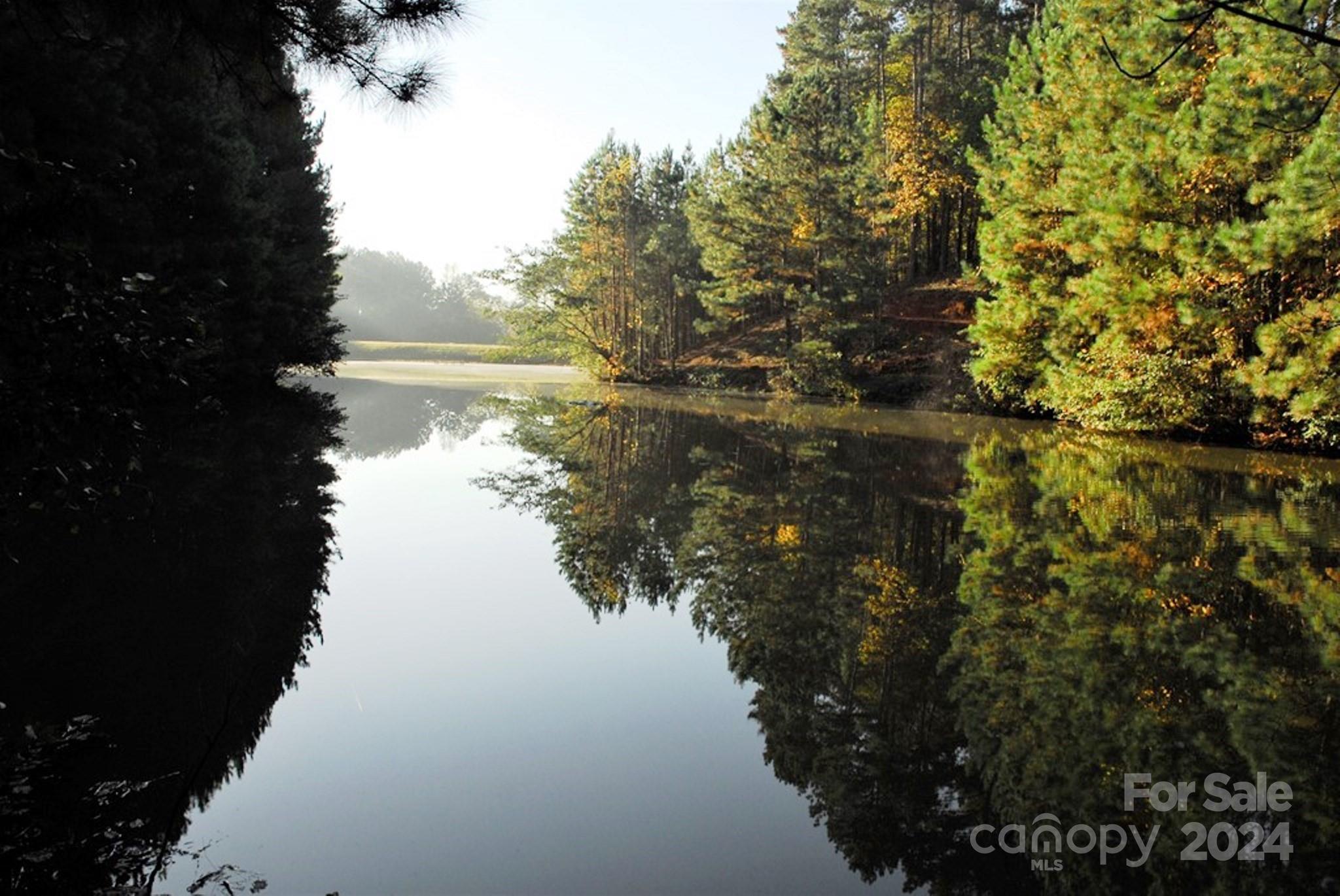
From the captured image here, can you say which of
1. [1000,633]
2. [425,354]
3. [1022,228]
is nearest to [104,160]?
[1000,633]

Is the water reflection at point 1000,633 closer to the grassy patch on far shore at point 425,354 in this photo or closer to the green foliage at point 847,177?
the green foliage at point 847,177

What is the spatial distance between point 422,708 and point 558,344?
3989cm

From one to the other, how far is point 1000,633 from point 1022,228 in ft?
59.1

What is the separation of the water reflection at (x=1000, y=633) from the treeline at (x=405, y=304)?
9139 centimetres

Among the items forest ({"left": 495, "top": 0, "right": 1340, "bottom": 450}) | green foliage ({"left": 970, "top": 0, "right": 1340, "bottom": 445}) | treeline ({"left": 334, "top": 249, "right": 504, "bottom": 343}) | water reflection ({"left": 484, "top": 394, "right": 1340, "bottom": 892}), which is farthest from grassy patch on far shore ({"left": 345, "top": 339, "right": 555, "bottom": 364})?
water reflection ({"left": 484, "top": 394, "right": 1340, "bottom": 892})

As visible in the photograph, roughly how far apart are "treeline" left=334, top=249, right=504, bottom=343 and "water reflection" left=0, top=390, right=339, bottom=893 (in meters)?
92.6

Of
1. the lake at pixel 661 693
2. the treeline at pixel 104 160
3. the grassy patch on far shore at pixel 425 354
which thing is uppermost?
the treeline at pixel 104 160

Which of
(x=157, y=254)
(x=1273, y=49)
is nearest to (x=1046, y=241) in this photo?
(x=1273, y=49)

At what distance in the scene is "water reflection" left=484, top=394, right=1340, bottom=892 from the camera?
305 centimetres

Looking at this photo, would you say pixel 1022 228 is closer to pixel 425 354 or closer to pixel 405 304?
pixel 425 354

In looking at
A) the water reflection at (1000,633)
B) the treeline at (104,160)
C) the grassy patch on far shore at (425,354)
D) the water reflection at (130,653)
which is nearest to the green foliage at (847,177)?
the water reflection at (1000,633)

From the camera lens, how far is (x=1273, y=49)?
1359 cm

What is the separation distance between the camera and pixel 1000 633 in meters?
5.05

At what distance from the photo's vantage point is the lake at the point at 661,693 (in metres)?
2.76
